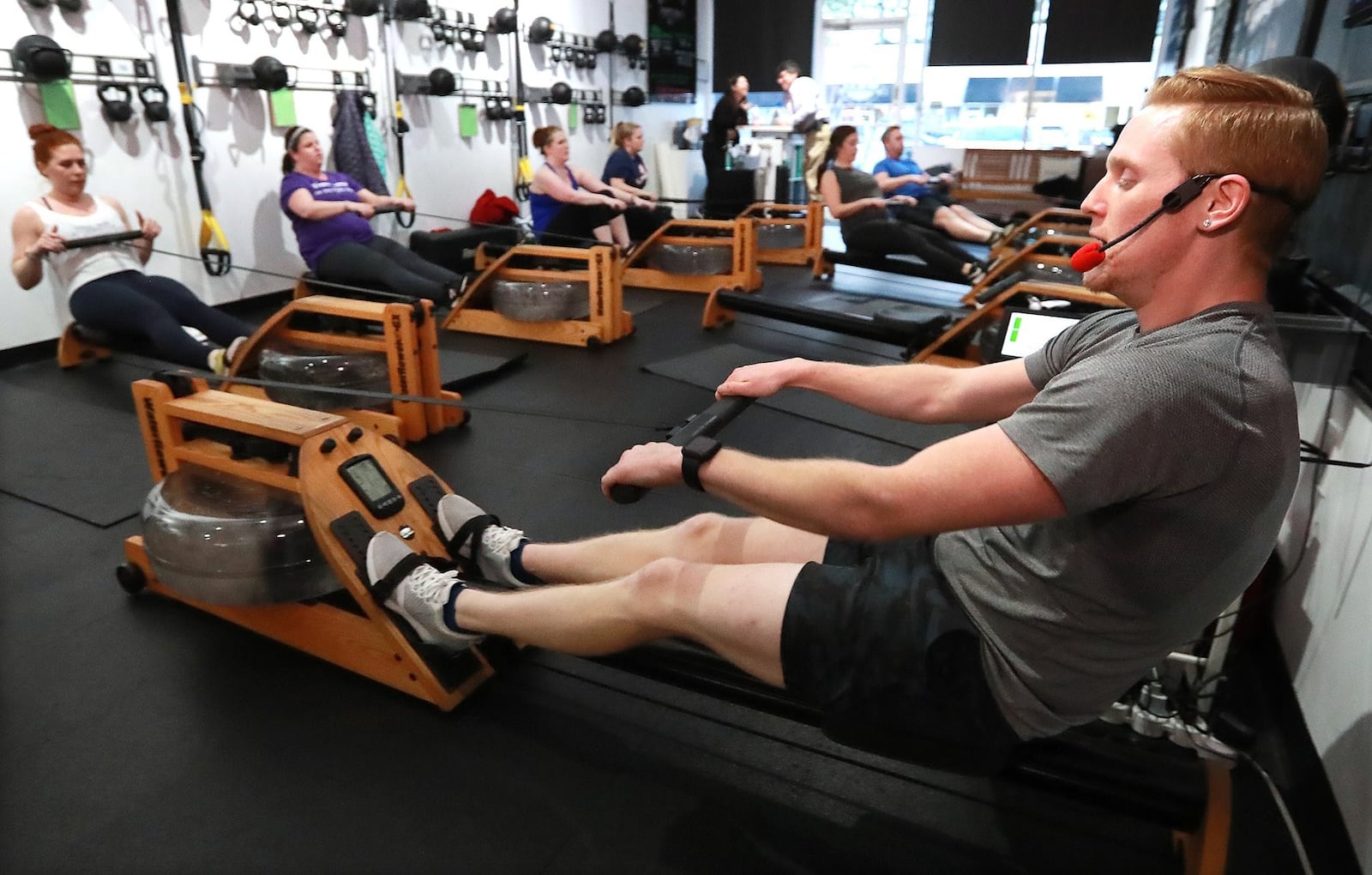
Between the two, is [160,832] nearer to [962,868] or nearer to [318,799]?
[318,799]

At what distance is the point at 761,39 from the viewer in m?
9.87

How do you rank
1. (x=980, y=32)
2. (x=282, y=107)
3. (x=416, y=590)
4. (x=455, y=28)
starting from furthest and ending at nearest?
(x=980, y=32) < (x=455, y=28) < (x=282, y=107) < (x=416, y=590)

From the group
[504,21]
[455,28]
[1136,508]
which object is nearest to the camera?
[1136,508]

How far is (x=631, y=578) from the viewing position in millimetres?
1410

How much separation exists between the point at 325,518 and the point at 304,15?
473 cm

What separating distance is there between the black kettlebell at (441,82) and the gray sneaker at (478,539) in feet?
16.4

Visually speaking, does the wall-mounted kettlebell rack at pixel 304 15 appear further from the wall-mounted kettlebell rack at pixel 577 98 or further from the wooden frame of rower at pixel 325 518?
the wooden frame of rower at pixel 325 518

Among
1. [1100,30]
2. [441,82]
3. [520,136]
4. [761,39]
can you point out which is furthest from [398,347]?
[1100,30]

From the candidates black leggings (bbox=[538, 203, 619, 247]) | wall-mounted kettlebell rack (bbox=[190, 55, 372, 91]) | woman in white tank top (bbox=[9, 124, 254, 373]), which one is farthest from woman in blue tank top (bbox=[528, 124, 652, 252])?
woman in white tank top (bbox=[9, 124, 254, 373])

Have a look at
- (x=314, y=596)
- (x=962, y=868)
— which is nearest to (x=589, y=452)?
(x=314, y=596)

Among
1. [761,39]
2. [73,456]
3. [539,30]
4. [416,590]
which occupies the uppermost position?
[761,39]

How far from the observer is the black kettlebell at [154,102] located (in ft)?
15.0

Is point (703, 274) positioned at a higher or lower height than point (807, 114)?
lower

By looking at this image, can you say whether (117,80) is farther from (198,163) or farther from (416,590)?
(416,590)
